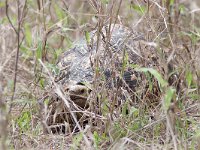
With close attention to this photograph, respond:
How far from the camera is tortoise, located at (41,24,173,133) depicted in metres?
2.62

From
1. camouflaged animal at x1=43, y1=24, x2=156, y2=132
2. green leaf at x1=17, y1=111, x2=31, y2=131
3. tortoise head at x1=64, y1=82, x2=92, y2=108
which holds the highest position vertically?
camouflaged animal at x1=43, y1=24, x2=156, y2=132

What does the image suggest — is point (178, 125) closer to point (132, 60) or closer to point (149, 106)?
point (149, 106)

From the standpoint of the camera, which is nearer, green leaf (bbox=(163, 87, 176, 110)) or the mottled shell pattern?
green leaf (bbox=(163, 87, 176, 110))

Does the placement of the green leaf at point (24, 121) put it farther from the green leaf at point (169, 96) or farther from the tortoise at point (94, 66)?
the green leaf at point (169, 96)

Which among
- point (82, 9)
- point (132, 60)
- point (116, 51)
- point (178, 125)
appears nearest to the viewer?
point (178, 125)

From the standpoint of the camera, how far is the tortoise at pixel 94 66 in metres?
2.62

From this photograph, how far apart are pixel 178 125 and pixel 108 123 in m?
0.31

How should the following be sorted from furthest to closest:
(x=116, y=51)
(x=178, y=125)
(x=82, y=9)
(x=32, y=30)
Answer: (x=82, y=9)
(x=32, y=30)
(x=116, y=51)
(x=178, y=125)

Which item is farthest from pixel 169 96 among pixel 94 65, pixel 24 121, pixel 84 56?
pixel 84 56

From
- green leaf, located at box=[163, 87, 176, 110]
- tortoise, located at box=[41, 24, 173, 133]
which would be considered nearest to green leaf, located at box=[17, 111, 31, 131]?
tortoise, located at box=[41, 24, 173, 133]

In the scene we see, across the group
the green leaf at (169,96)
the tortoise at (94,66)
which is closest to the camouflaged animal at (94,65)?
the tortoise at (94,66)

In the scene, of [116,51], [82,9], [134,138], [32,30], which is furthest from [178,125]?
[82,9]

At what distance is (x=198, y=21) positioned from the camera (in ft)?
13.6

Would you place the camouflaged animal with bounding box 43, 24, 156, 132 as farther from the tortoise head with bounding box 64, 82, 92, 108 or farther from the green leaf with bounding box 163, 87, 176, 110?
the green leaf with bounding box 163, 87, 176, 110
